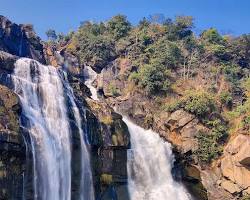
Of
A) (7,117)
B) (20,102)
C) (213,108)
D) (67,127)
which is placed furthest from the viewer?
(213,108)

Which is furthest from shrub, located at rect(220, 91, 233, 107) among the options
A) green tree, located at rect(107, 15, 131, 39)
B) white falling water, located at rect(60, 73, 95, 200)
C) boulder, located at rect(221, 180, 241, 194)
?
white falling water, located at rect(60, 73, 95, 200)

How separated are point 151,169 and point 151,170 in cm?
9

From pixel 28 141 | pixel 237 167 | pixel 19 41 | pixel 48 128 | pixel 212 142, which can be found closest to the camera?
pixel 28 141

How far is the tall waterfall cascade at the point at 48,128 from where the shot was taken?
26.3 metres

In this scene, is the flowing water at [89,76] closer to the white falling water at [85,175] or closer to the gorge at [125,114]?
the gorge at [125,114]

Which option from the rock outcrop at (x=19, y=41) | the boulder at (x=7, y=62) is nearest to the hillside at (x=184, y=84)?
the rock outcrop at (x=19, y=41)

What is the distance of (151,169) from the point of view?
1403 inches

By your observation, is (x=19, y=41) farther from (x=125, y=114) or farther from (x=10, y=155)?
(x=10, y=155)

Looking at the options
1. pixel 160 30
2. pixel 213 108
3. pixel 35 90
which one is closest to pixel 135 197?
pixel 35 90

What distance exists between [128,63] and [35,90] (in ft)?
73.0

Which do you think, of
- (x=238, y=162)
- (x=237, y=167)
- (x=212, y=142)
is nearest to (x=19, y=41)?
(x=212, y=142)

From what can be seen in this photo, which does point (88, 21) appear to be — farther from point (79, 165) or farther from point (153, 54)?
point (79, 165)

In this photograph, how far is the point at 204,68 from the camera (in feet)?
171

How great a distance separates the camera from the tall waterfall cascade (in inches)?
1036
